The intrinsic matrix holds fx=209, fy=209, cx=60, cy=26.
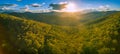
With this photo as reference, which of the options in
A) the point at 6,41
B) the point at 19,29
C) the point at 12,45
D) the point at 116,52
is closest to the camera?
the point at 116,52

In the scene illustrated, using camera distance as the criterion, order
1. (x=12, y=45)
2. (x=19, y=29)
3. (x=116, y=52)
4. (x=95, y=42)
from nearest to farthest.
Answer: (x=116, y=52) → (x=12, y=45) → (x=95, y=42) → (x=19, y=29)

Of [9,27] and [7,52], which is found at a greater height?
[9,27]

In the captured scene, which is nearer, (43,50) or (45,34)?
(43,50)

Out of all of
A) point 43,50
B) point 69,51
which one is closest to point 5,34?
point 43,50

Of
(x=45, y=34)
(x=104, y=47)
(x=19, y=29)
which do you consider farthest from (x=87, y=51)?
(x=19, y=29)

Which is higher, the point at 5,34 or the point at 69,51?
the point at 5,34

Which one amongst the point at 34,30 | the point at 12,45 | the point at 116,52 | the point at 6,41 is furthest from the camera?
the point at 34,30

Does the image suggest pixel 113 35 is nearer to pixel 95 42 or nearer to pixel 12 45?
pixel 95 42

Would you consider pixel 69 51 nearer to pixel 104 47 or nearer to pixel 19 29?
pixel 104 47

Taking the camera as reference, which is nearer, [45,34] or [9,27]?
[9,27]
